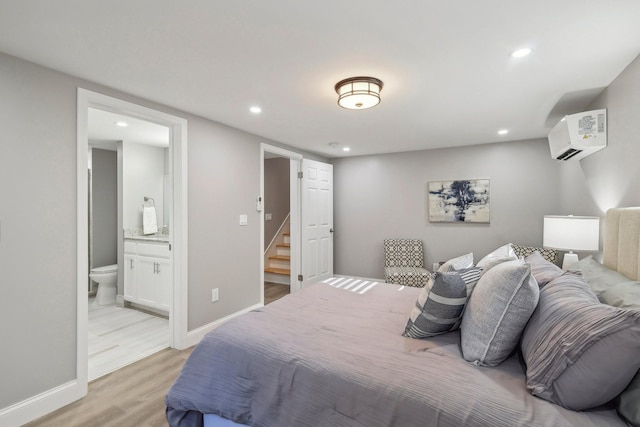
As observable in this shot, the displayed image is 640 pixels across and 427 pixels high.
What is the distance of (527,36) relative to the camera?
1.69m

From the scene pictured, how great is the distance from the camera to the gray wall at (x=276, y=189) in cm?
633

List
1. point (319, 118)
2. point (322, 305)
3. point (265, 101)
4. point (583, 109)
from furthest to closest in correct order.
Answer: point (319, 118) < point (583, 109) < point (265, 101) < point (322, 305)

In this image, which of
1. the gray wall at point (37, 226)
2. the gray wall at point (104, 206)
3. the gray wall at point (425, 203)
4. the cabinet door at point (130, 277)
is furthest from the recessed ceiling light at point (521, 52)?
the gray wall at point (104, 206)

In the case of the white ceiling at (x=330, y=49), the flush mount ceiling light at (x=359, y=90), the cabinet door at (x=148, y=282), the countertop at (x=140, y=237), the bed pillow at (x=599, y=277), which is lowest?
the cabinet door at (x=148, y=282)

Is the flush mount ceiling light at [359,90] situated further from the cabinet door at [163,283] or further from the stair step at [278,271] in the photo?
the stair step at [278,271]

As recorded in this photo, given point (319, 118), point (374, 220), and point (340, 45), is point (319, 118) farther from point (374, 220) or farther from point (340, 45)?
point (374, 220)

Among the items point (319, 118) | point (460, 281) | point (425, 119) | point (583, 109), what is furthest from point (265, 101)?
point (583, 109)

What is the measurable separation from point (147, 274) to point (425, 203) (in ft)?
13.7

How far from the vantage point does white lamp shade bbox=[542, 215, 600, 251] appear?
8.02 feet

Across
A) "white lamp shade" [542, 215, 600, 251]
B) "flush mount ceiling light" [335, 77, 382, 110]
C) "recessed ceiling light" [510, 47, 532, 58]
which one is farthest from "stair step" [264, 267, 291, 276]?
"recessed ceiling light" [510, 47, 532, 58]

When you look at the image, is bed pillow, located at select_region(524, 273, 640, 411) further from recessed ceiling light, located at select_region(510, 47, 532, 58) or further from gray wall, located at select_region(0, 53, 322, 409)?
gray wall, located at select_region(0, 53, 322, 409)

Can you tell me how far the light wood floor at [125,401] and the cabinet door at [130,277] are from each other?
5.29 feet

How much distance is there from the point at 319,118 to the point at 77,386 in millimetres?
3058

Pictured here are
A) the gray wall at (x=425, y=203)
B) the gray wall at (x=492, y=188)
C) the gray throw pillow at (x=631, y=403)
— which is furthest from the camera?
the gray wall at (x=425, y=203)
